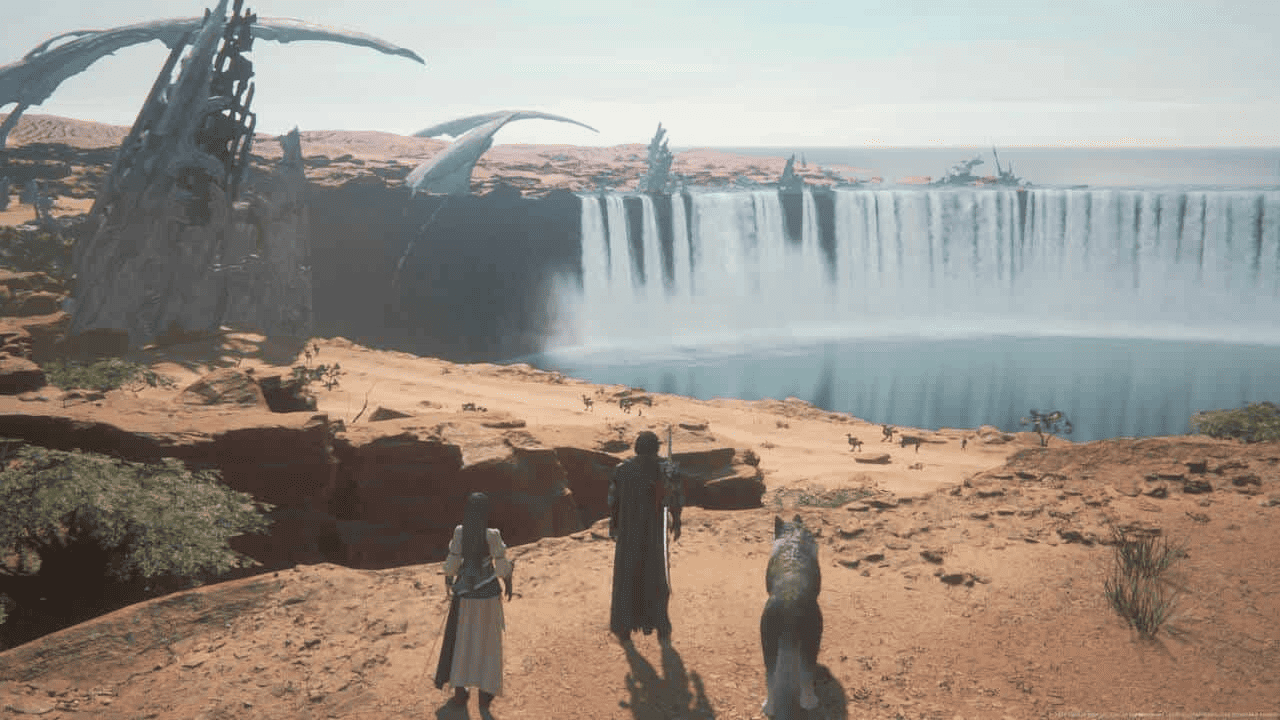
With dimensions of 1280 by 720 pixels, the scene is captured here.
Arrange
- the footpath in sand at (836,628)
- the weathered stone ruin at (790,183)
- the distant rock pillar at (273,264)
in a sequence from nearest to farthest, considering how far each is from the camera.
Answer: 1. the footpath in sand at (836,628)
2. the distant rock pillar at (273,264)
3. the weathered stone ruin at (790,183)

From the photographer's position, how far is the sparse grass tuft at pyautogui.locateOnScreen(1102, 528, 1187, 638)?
6465 mm

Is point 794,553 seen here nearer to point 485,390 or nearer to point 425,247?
point 485,390

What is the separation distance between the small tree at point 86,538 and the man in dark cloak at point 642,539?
11.3 ft

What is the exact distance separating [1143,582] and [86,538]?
28.2 ft

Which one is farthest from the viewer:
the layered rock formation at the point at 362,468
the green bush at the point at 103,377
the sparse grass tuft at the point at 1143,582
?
the green bush at the point at 103,377

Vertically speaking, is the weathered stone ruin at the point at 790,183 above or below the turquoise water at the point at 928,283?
above

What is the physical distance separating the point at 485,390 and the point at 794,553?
1424cm

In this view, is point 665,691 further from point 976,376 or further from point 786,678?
point 976,376

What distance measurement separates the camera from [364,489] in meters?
9.85

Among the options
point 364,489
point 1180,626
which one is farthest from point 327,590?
point 1180,626

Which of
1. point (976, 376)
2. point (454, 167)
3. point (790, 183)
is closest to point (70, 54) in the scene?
point (454, 167)

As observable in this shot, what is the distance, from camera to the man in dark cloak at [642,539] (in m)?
6.67

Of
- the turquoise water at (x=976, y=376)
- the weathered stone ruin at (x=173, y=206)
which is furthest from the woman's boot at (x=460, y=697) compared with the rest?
the turquoise water at (x=976, y=376)

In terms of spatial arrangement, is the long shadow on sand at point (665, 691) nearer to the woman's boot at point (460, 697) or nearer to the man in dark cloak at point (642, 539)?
the man in dark cloak at point (642, 539)
